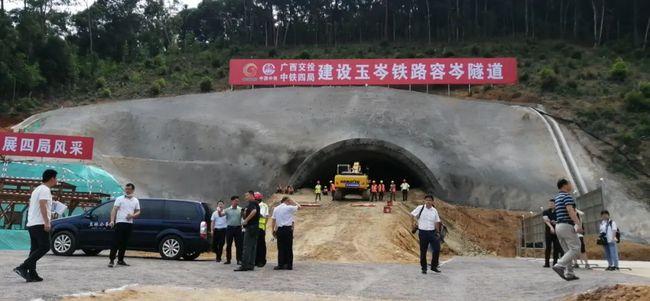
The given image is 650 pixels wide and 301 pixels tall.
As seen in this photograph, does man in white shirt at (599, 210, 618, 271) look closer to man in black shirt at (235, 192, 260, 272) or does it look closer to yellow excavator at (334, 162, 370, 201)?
man in black shirt at (235, 192, 260, 272)

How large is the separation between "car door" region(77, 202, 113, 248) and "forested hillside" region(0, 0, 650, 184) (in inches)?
1150

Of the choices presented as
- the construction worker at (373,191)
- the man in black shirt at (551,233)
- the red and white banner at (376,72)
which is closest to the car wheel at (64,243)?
the man in black shirt at (551,233)

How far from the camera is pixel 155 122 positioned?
124 feet

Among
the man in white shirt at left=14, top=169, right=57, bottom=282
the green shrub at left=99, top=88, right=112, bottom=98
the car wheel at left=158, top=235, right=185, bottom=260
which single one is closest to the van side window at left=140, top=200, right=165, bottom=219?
the car wheel at left=158, top=235, right=185, bottom=260

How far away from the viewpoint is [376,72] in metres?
45.8

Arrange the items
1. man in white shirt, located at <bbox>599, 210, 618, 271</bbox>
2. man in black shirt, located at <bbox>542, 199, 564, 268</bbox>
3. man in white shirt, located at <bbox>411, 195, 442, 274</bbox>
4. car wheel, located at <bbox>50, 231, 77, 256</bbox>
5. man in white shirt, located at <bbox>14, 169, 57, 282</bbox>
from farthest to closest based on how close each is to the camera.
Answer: car wheel, located at <bbox>50, 231, 77, 256</bbox> → man in white shirt, located at <bbox>599, 210, 618, 271</bbox> → man in black shirt, located at <bbox>542, 199, 564, 268</bbox> → man in white shirt, located at <bbox>411, 195, 442, 274</bbox> → man in white shirt, located at <bbox>14, 169, 57, 282</bbox>

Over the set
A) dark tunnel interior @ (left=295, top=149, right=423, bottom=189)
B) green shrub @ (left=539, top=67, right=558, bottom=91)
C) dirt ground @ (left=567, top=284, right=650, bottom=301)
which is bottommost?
dirt ground @ (left=567, top=284, right=650, bottom=301)

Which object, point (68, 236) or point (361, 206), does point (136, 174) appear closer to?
point (361, 206)

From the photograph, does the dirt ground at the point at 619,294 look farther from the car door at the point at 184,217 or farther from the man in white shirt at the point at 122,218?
the car door at the point at 184,217

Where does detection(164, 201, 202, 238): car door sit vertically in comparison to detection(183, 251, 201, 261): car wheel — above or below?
above

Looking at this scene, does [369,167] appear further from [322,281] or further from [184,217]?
[322,281]

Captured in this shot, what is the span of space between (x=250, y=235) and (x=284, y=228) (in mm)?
831

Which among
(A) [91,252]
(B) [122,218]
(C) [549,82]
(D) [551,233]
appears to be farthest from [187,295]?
(C) [549,82]

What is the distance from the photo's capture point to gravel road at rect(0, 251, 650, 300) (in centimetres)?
906
